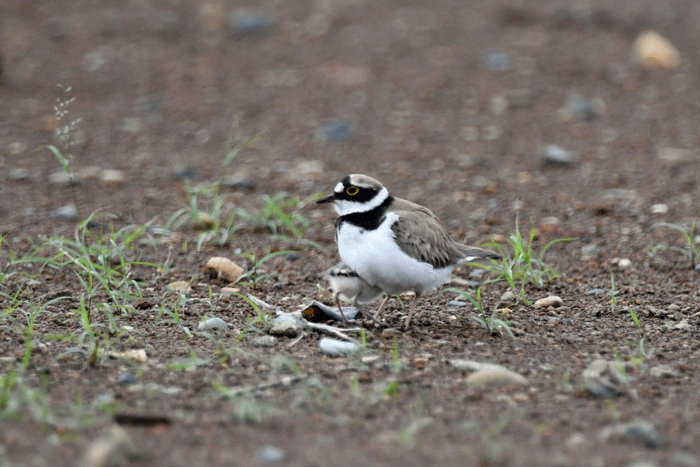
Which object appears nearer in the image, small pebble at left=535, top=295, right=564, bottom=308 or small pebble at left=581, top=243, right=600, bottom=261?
small pebble at left=535, top=295, right=564, bottom=308

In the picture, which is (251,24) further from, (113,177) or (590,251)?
(590,251)

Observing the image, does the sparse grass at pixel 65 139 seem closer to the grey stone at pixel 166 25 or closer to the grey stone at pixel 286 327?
the grey stone at pixel 286 327

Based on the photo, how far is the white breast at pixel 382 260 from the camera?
4.09 m

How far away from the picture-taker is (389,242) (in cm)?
413

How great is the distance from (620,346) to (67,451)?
97.7 inches

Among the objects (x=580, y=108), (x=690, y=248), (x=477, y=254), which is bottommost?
(x=580, y=108)

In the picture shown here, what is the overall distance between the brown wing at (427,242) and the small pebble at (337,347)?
544 mm

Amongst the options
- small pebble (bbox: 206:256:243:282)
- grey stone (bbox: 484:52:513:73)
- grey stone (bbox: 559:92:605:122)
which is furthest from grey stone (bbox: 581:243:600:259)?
grey stone (bbox: 484:52:513:73)

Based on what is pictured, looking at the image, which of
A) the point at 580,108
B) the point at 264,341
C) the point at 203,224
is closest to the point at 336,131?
the point at 580,108

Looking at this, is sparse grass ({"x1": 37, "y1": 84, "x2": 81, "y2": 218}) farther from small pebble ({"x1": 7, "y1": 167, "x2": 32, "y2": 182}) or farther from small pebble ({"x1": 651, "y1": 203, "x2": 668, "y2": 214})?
small pebble ({"x1": 651, "y1": 203, "x2": 668, "y2": 214})

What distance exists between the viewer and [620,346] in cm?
405

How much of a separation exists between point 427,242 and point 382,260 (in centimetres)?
33

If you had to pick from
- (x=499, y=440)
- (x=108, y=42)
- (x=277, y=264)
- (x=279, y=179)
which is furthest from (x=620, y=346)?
(x=108, y=42)

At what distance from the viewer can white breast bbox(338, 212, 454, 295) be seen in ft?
13.4
